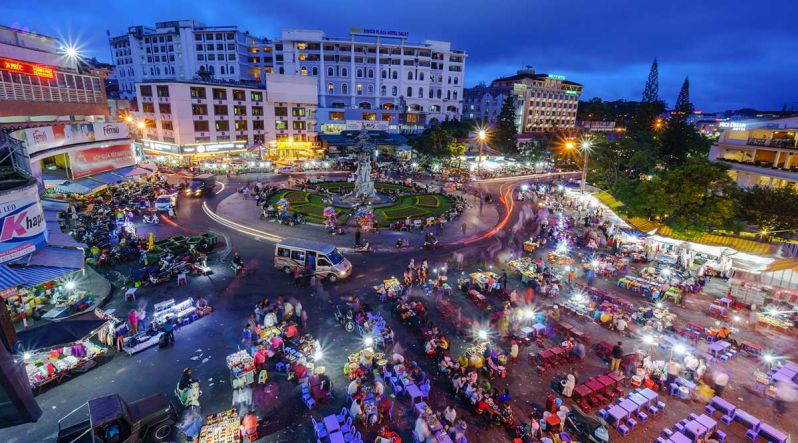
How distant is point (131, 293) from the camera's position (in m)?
21.0

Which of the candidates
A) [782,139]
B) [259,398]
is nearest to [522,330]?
[259,398]

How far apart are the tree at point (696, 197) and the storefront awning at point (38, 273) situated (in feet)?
121

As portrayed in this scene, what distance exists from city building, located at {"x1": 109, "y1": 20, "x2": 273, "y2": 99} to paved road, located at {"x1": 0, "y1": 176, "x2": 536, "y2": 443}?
79.7 metres

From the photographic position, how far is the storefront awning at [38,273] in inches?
697

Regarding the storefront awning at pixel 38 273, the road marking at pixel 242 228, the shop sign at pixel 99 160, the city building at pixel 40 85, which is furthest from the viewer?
the shop sign at pixel 99 160

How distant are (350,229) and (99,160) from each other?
29.6m

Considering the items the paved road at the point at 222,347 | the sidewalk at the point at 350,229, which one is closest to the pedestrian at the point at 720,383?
the paved road at the point at 222,347

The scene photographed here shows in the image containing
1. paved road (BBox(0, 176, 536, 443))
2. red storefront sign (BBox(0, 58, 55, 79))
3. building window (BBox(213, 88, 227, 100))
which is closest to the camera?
paved road (BBox(0, 176, 536, 443))

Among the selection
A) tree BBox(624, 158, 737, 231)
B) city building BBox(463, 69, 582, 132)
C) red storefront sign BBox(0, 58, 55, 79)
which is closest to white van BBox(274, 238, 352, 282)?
tree BBox(624, 158, 737, 231)

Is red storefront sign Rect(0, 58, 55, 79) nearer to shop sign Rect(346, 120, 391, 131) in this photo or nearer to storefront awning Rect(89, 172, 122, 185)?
storefront awning Rect(89, 172, 122, 185)

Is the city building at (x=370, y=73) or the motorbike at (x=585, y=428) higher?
the city building at (x=370, y=73)

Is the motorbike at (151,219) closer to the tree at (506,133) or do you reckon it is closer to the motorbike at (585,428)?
the motorbike at (585,428)

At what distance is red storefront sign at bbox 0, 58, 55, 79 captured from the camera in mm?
32656

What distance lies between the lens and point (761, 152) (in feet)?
134
